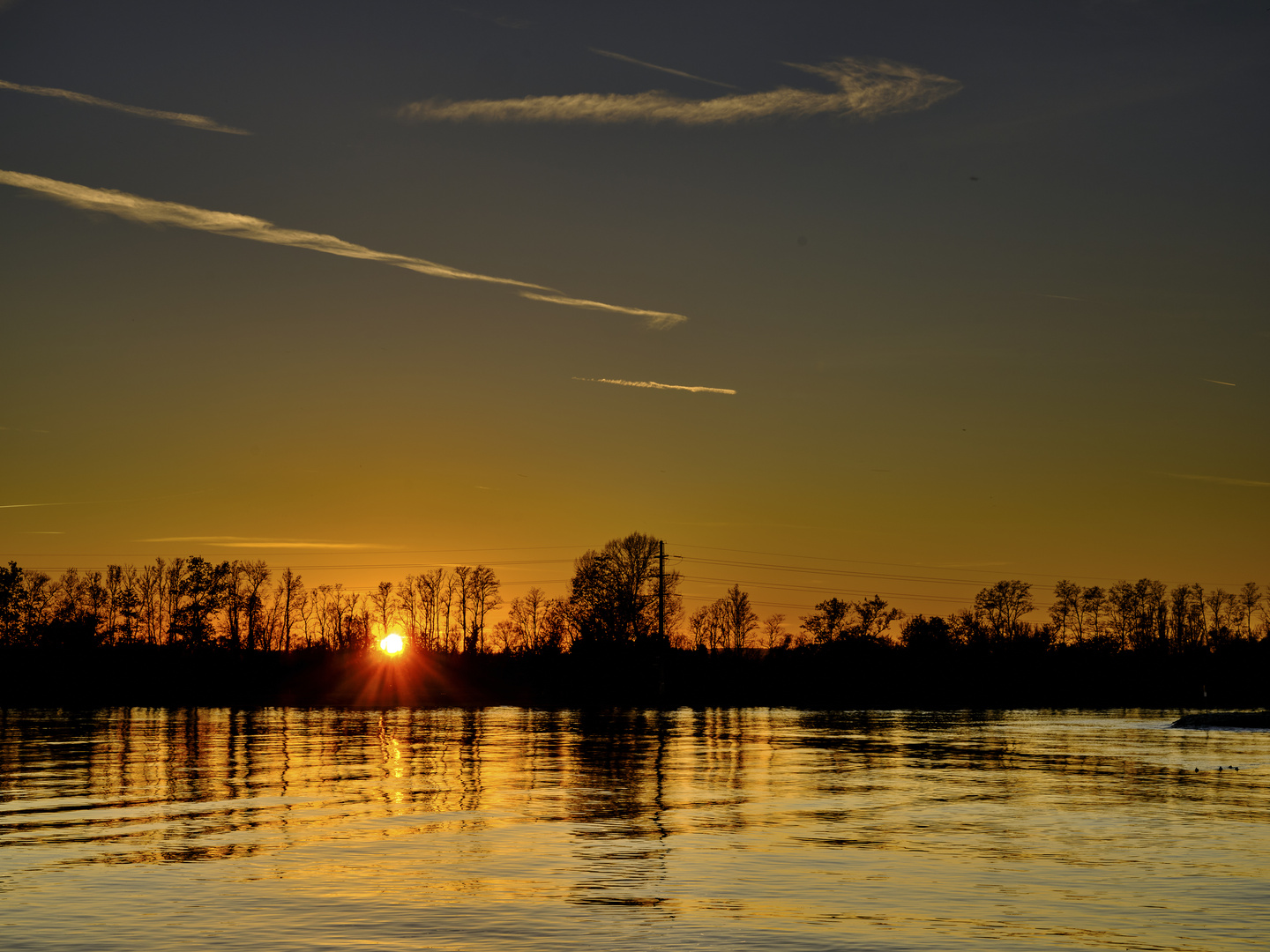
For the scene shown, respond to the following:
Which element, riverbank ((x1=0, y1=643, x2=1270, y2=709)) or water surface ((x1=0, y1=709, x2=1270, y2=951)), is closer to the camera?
water surface ((x1=0, y1=709, x2=1270, y2=951))

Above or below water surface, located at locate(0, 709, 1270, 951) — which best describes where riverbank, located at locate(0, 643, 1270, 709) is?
below

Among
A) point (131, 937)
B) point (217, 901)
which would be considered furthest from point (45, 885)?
point (131, 937)

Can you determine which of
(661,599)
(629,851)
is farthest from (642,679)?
(629,851)

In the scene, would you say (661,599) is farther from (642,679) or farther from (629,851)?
(629,851)

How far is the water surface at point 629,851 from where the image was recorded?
13250 millimetres

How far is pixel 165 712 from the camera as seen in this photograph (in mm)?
82875

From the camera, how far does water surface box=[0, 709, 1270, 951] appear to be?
1325 cm

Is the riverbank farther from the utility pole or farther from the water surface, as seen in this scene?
the water surface

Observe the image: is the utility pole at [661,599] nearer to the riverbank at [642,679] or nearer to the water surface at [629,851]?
the riverbank at [642,679]

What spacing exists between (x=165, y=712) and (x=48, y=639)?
51911 mm

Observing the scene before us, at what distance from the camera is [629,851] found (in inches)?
741

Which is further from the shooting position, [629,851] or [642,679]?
[642,679]

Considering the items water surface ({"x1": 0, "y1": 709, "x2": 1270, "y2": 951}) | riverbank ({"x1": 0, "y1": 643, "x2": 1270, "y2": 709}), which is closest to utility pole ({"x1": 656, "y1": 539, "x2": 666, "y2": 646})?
riverbank ({"x1": 0, "y1": 643, "x2": 1270, "y2": 709})

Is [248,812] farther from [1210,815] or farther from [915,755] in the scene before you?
Result: [915,755]
